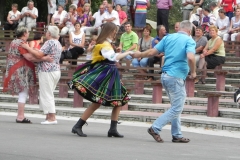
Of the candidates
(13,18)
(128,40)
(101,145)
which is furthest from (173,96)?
(13,18)

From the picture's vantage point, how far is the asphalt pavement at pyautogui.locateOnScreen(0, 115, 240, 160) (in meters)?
9.16

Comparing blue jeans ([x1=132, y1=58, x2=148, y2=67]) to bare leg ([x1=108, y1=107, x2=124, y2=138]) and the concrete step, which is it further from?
bare leg ([x1=108, y1=107, x2=124, y2=138])

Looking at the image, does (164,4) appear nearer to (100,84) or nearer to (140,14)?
(140,14)

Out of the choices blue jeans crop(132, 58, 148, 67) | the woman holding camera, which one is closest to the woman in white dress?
blue jeans crop(132, 58, 148, 67)

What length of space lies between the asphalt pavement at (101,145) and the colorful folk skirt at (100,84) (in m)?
0.61

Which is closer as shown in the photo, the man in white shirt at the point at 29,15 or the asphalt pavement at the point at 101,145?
the asphalt pavement at the point at 101,145

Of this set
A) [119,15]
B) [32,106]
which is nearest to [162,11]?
[119,15]

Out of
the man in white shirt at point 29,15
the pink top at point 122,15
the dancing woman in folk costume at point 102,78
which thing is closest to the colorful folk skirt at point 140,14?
the pink top at point 122,15

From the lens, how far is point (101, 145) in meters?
10.2

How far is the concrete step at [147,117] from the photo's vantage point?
42.3ft

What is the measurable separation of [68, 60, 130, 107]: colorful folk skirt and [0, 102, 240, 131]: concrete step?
2.57m

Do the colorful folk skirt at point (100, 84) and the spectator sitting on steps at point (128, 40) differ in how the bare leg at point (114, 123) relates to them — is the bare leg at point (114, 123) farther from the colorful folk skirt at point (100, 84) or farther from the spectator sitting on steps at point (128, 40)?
the spectator sitting on steps at point (128, 40)

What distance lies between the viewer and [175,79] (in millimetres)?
10562

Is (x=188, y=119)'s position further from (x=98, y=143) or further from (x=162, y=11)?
(x=162, y=11)
